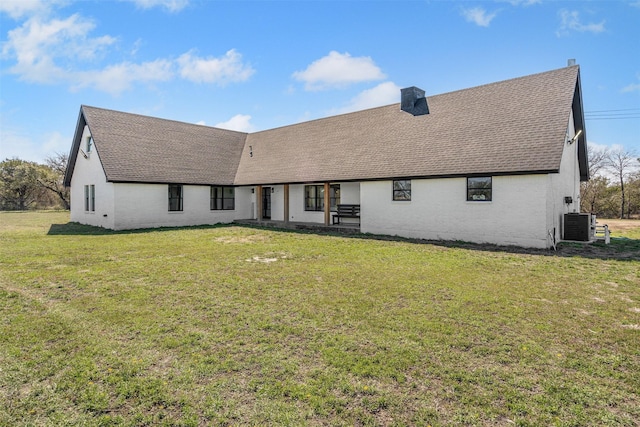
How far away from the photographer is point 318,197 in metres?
18.6

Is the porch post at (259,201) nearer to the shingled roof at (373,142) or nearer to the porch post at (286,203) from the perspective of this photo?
the shingled roof at (373,142)

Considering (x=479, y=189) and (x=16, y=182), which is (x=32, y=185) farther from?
(x=479, y=189)

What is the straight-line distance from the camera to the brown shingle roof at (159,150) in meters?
17.5

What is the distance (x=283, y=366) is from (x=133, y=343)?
197 cm

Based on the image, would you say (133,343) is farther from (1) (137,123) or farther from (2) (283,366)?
(1) (137,123)

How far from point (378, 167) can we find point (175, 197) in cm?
1154

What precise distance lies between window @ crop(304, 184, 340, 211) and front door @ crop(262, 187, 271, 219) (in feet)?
10.9

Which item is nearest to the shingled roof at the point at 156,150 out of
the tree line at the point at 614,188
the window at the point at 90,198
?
the window at the point at 90,198

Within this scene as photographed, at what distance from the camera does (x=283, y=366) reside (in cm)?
359

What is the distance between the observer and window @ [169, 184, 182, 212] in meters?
18.8

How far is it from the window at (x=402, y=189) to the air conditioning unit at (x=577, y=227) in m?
6.06

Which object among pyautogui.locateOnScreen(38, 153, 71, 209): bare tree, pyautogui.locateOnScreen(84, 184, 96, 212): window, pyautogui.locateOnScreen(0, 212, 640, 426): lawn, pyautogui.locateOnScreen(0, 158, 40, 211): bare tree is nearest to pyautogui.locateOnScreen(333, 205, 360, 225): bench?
pyautogui.locateOnScreen(0, 212, 640, 426): lawn

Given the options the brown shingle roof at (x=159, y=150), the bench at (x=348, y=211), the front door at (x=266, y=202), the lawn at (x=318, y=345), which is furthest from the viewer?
the front door at (x=266, y=202)

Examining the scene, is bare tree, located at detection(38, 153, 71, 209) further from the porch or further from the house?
the porch
